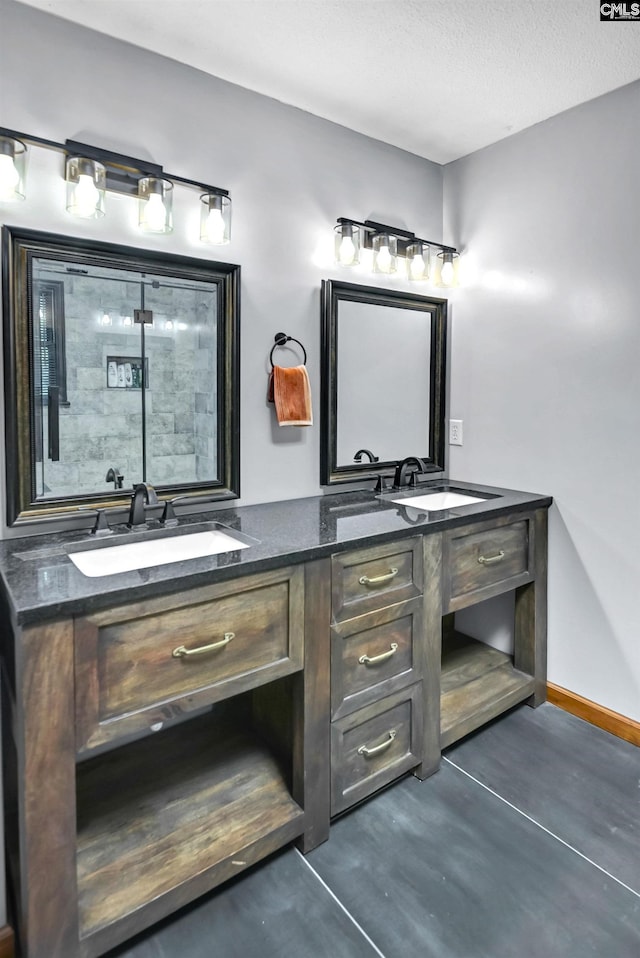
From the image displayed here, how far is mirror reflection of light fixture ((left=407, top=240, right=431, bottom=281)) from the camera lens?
8.20 ft

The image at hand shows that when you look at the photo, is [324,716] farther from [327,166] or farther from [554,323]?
[327,166]

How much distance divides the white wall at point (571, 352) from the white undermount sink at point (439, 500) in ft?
0.85

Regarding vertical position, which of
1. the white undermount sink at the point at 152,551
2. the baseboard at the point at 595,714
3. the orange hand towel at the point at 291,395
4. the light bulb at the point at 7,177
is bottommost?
the baseboard at the point at 595,714

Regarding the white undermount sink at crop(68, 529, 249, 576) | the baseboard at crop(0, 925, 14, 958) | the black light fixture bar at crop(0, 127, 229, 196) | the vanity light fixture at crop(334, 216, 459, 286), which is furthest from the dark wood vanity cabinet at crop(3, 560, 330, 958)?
the vanity light fixture at crop(334, 216, 459, 286)

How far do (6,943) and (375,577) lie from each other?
1262 mm

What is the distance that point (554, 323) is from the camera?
7.59ft

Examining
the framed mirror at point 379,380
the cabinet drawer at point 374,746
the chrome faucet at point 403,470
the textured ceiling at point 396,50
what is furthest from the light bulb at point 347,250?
the cabinet drawer at point 374,746

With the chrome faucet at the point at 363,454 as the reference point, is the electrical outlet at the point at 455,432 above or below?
above

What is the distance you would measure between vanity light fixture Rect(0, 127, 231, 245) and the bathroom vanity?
96cm

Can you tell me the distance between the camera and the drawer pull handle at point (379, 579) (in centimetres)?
170

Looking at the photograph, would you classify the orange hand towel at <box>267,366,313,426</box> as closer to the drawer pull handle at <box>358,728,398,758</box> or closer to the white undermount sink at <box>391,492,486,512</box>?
the white undermount sink at <box>391,492,486,512</box>

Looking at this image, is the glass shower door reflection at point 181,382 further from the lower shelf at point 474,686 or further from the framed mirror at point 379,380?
the lower shelf at point 474,686

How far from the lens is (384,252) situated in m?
2.38

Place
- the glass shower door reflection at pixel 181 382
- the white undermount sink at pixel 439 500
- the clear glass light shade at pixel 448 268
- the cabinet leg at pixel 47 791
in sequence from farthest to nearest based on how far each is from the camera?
the clear glass light shade at pixel 448 268 → the white undermount sink at pixel 439 500 → the glass shower door reflection at pixel 181 382 → the cabinet leg at pixel 47 791
